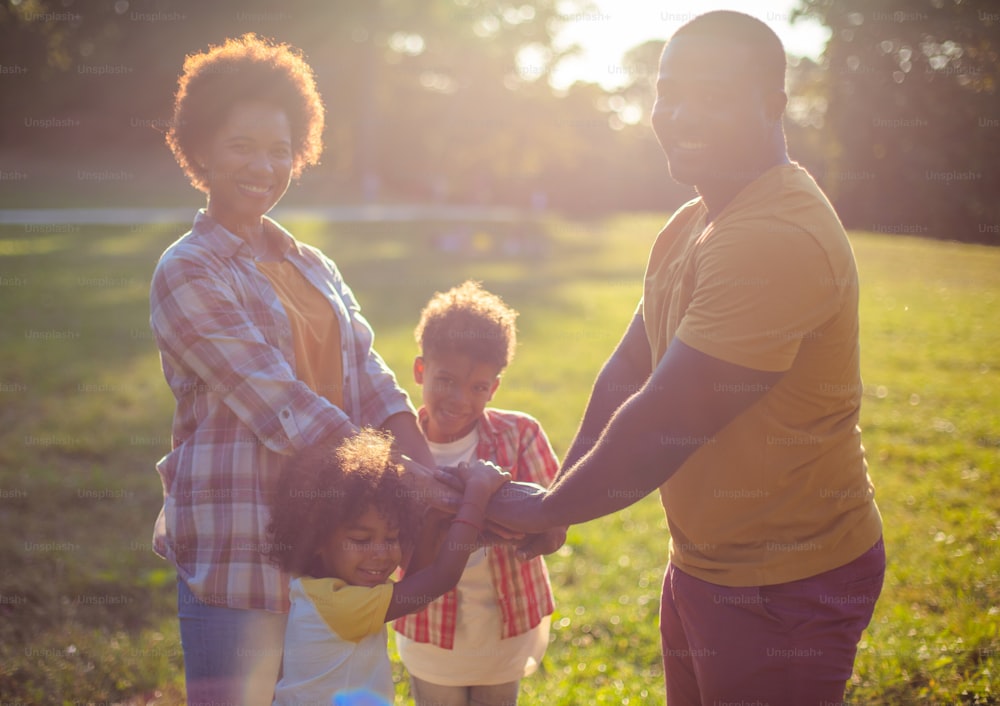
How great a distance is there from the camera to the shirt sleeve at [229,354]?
2.42m

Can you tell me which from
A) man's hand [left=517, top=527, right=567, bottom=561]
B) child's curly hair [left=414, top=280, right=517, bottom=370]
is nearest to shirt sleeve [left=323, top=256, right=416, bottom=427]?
child's curly hair [left=414, top=280, right=517, bottom=370]

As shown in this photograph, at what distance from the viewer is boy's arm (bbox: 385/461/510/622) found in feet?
8.20

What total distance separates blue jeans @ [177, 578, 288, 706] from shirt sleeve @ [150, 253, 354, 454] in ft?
1.58

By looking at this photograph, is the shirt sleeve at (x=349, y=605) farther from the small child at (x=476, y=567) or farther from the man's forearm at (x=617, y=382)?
the man's forearm at (x=617, y=382)

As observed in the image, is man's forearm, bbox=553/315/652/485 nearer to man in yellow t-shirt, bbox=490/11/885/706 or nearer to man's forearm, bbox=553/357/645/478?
man's forearm, bbox=553/357/645/478

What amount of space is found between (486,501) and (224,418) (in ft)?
2.59

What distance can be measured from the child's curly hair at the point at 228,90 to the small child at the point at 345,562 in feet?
3.35

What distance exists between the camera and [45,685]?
3.98 meters

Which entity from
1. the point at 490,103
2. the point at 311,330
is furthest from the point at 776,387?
the point at 490,103

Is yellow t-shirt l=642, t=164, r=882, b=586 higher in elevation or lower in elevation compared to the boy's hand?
higher

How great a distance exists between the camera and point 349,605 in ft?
7.88

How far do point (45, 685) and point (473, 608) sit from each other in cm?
229

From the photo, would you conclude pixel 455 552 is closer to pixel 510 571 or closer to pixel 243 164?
pixel 510 571

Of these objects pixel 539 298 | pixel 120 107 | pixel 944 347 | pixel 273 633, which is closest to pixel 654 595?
pixel 273 633
